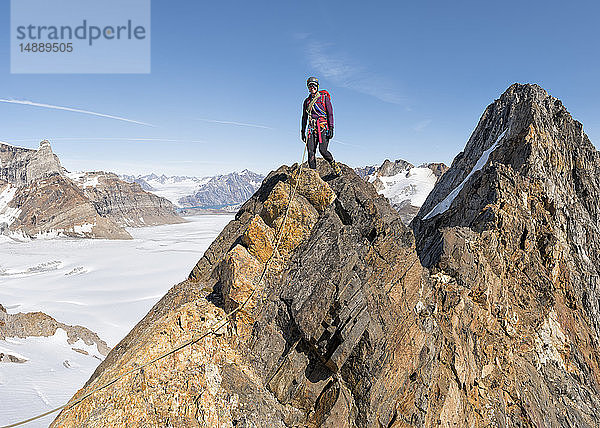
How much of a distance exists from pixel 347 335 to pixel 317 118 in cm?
705

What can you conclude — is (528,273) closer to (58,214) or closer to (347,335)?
(347,335)

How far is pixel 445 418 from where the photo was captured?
966 centimetres

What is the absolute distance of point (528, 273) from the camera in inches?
669

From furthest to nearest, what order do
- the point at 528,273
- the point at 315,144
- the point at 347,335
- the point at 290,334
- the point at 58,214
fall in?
the point at 58,214
the point at 528,273
the point at 315,144
the point at 290,334
the point at 347,335

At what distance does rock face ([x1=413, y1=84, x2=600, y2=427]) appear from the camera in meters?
12.1

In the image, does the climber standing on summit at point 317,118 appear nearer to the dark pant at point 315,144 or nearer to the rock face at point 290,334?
the dark pant at point 315,144

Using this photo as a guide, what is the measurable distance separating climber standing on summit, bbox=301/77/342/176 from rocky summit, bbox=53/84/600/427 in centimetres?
127

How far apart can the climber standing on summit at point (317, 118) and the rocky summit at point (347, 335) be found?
49.9 inches

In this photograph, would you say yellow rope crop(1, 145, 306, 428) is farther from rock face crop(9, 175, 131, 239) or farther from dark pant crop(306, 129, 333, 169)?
rock face crop(9, 175, 131, 239)

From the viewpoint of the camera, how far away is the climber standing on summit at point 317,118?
37.1 ft

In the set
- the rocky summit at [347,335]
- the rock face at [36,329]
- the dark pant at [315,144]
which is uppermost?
the dark pant at [315,144]

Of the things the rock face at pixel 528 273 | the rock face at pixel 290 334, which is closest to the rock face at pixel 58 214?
the rock face at pixel 528 273

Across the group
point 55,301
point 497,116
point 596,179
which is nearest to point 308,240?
point 596,179

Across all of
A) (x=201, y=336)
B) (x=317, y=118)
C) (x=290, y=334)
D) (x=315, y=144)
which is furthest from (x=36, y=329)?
(x=317, y=118)
